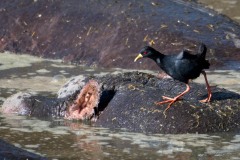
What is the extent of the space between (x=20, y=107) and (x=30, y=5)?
4.07m

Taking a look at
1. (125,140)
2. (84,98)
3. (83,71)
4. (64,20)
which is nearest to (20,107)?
(84,98)

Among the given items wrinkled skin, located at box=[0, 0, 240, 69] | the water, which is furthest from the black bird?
wrinkled skin, located at box=[0, 0, 240, 69]

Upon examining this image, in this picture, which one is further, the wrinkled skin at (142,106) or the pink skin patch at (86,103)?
the pink skin patch at (86,103)

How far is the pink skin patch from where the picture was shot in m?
9.10

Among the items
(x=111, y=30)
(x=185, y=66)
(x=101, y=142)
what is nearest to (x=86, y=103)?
(x=101, y=142)

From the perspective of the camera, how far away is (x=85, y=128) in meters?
9.03

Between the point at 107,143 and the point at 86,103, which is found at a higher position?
the point at 86,103

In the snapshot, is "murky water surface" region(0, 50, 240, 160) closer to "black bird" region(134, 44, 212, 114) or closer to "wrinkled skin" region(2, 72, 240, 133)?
"wrinkled skin" region(2, 72, 240, 133)

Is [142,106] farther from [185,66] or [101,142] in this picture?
[101,142]

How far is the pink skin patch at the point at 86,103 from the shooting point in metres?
9.10

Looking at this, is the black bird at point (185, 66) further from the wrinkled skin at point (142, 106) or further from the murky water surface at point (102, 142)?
A: the murky water surface at point (102, 142)

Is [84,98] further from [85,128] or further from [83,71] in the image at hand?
[83,71]

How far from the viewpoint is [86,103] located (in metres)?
9.23

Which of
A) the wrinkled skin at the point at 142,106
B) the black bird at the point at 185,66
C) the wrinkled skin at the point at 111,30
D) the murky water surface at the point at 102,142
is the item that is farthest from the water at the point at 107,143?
the wrinkled skin at the point at 111,30
